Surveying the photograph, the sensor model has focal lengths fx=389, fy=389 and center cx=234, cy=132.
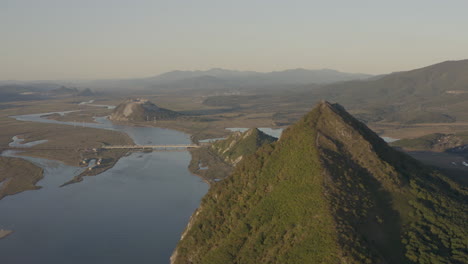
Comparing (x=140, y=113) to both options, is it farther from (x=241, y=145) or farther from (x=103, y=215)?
(x=103, y=215)

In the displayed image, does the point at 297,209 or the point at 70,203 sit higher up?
the point at 297,209

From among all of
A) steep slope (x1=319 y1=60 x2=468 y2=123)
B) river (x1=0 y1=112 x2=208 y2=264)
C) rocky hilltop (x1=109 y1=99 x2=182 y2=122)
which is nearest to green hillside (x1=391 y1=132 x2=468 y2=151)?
steep slope (x1=319 y1=60 x2=468 y2=123)

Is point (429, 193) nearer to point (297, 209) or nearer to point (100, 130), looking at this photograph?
point (297, 209)

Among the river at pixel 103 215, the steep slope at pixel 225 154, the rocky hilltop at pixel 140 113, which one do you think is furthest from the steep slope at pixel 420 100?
the river at pixel 103 215

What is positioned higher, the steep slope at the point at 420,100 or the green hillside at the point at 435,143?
the steep slope at the point at 420,100

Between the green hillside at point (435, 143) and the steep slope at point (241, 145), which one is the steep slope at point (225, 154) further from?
the green hillside at point (435, 143)

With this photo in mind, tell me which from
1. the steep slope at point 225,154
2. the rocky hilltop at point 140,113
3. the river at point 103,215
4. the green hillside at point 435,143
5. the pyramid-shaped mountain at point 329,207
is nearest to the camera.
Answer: the pyramid-shaped mountain at point 329,207

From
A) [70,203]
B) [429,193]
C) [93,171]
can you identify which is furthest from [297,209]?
[93,171]
